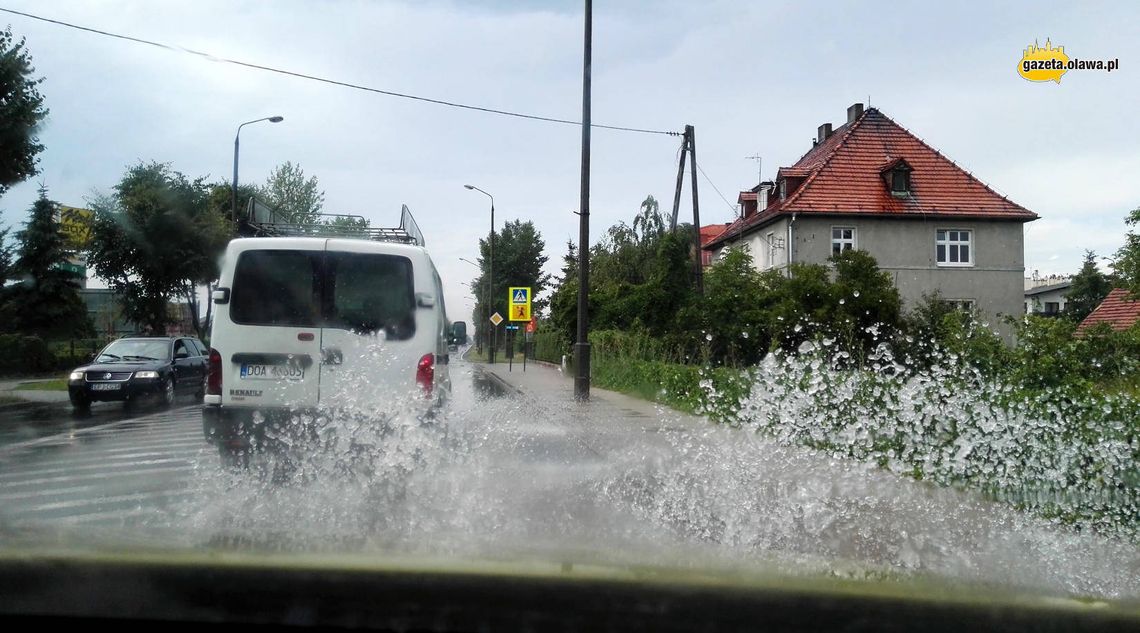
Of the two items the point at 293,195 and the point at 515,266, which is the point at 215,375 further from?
the point at 515,266

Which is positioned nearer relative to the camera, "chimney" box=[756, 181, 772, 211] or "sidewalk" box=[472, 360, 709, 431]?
"sidewalk" box=[472, 360, 709, 431]

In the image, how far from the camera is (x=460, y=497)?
590 cm

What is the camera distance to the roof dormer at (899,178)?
1396 inches

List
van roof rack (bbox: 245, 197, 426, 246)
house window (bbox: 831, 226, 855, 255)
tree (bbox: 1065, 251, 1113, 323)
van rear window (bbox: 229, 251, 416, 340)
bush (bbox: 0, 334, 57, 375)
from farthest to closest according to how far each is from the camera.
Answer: house window (bbox: 831, 226, 855, 255)
bush (bbox: 0, 334, 57, 375)
tree (bbox: 1065, 251, 1113, 323)
van roof rack (bbox: 245, 197, 426, 246)
van rear window (bbox: 229, 251, 416, 340)

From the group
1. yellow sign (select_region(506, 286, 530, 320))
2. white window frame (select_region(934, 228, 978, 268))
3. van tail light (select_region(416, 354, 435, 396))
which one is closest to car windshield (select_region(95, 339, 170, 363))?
van tail light (select_region(416, 354, 435, 396))

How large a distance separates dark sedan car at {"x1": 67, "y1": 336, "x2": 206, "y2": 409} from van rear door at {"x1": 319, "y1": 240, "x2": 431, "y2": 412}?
11008 millimetres

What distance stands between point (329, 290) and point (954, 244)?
31.6 m

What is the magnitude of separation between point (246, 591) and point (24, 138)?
14.5 metres

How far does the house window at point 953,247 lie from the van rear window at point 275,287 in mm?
31177

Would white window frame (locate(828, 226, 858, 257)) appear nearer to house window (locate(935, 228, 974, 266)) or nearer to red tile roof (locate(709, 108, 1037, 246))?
red tile roof (locate(709, 108, 1037, 246))

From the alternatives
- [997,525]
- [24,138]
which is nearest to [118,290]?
[24,138]

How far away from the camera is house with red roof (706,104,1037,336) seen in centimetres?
3425

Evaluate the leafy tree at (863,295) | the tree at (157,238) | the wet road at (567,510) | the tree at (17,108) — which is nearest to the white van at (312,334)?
the wet road at (567,510)

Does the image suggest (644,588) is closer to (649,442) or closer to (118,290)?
(649,442)
